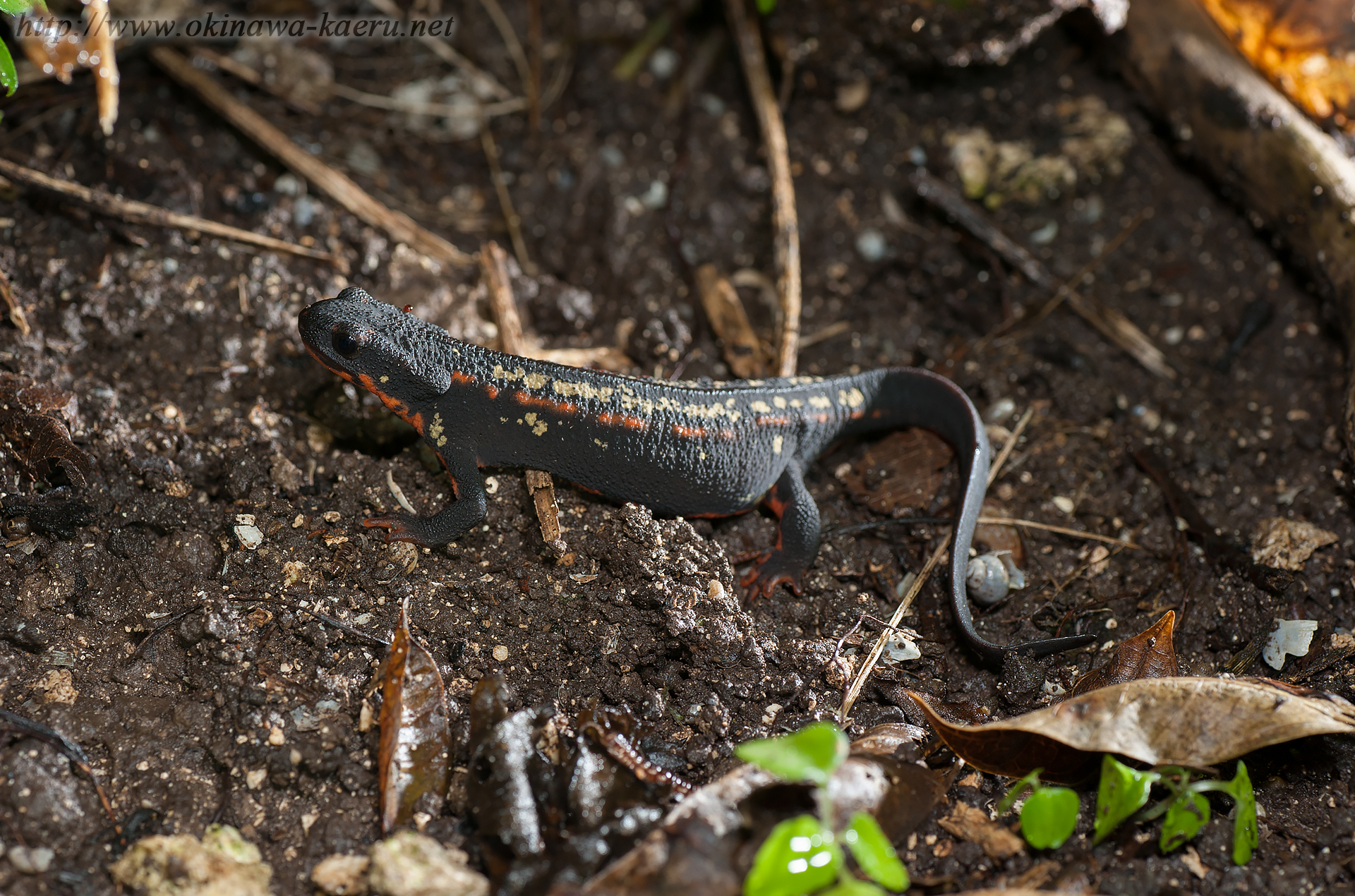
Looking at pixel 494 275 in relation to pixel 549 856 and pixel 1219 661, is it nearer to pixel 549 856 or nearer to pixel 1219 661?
pixel 549 856

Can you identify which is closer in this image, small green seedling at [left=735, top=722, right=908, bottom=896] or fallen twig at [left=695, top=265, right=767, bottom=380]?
small green seedling at [left=735, top=722, right=908, bottom=896]

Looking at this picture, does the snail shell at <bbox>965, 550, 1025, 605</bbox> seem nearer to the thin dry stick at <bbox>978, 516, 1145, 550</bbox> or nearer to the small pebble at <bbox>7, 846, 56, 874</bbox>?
the thin dry stick at <bbox>978, 516, 1145, 550</bbox>

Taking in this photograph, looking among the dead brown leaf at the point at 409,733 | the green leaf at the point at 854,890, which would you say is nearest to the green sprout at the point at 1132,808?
the green leaf at the point at 854,890

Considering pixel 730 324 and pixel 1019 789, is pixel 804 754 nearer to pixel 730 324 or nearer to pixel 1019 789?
pixel 1019 789

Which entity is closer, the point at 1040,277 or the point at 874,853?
the point at 874,853

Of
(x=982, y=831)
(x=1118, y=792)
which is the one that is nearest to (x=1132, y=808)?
(x=1118, y=792)

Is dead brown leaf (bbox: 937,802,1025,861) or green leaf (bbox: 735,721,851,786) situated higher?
green leaf (bbox: 735,721,851,786)

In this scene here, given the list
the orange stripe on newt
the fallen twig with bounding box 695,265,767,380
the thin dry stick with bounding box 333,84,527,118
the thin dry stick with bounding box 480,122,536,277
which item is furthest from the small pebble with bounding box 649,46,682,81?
the orange stripe on newt
